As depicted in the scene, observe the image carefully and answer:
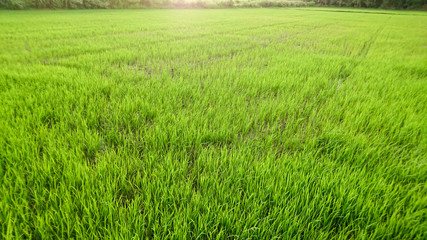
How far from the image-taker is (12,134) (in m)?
1.30

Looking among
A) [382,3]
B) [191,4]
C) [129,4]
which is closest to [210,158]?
[129,4]

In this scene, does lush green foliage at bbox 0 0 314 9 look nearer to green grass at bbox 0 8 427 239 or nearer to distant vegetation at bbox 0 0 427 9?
distant vegetation at bbox 0 0 427 9

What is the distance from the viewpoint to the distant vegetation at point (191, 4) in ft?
49.5

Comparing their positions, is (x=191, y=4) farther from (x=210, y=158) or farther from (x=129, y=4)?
(x=210, y=158)

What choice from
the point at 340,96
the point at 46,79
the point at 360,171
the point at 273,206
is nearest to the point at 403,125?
the point at 340,96

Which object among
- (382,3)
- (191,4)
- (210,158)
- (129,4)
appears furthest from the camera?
(382,3)

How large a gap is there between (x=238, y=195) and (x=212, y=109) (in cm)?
107

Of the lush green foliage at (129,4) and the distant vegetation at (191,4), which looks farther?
the distant vegetation at (191,4)

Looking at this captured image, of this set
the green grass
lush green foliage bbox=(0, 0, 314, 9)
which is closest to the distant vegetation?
lush green foliage bbox=(0, 0, 314, 9)

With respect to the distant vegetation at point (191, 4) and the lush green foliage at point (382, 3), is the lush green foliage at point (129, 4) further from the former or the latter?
the lush green foliage at point (382, 3)

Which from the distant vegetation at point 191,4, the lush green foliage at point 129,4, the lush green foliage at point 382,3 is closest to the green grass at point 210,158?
the lush green foliage at point 129,4

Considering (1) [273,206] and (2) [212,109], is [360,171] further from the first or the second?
(2) [212,109]

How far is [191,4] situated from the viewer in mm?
26359

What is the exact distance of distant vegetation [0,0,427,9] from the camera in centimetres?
1509
